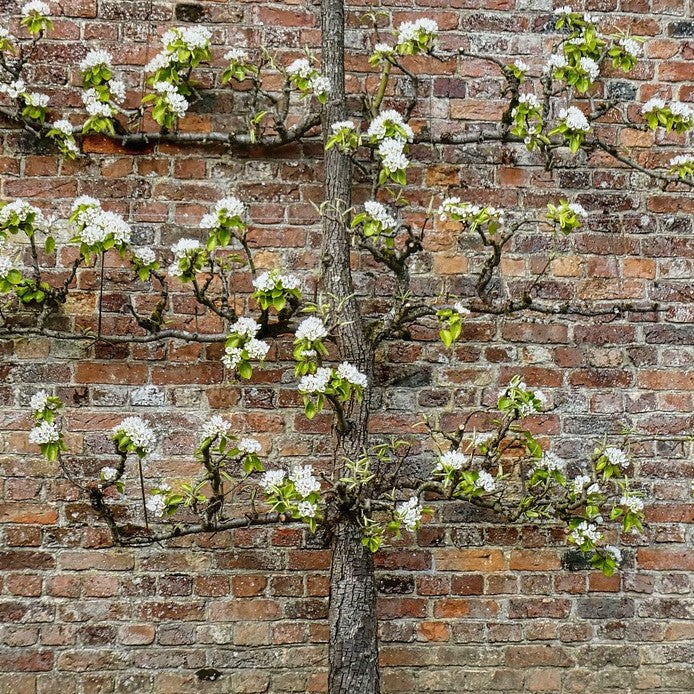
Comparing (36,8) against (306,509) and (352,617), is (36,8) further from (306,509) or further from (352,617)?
(352,617)

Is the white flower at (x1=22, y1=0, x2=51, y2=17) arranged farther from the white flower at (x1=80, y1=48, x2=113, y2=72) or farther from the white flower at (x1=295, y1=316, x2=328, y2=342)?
the white flower at (x1=295, y1=316, x2=328, y2=342)

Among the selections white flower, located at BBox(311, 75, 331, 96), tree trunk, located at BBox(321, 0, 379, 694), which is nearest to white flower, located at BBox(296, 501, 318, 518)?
tree trunk, located at BBox(321, 0, 379, 694)

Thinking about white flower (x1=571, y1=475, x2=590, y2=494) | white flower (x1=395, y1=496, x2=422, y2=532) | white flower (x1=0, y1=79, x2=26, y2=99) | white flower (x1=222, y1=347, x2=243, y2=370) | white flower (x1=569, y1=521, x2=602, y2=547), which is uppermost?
white flower (x1=0, y1=79, x2=26, y2=99)

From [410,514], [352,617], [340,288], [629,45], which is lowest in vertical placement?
[352,617]

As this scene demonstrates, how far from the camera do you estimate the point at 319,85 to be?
2023 mm

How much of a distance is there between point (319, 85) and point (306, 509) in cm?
106

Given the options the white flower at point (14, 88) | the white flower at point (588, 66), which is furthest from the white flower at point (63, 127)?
the white flower at point (588, 66)

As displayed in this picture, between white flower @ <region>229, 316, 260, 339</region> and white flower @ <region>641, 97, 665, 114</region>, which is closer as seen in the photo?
white flower @ <region>229, 316, 260, 339</region>

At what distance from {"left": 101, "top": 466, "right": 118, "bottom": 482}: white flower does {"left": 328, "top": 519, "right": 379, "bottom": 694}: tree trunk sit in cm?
57

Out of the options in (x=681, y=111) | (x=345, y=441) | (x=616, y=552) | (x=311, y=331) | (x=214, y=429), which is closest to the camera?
(x=311, y=331)

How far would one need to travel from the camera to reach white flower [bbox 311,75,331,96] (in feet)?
6.63

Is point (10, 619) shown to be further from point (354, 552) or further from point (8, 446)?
point (354, 552)

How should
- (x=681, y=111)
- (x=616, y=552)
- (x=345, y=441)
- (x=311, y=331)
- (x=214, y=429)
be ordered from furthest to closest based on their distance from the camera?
(x=616, y=552), (x=681, y=111), (x=345, y=441), (x=214, y=429), (x=311, y=331)

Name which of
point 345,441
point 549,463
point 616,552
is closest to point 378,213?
point 345,441
